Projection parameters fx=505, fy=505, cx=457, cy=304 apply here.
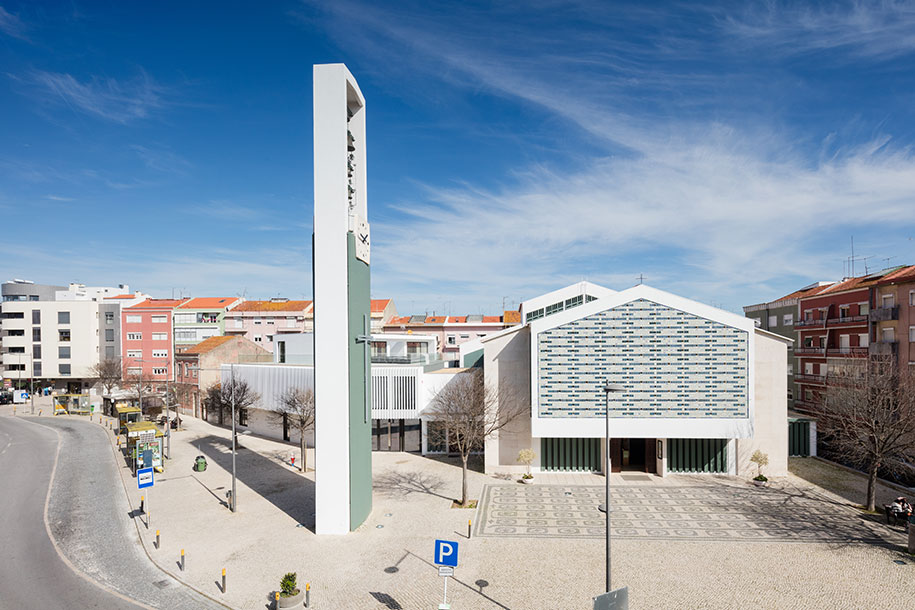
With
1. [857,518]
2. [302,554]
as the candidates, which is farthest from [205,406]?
[857,518]

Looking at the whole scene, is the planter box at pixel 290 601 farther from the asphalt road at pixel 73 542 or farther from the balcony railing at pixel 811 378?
the balcony railing at pixel 811 378

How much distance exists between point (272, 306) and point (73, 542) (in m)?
53.9

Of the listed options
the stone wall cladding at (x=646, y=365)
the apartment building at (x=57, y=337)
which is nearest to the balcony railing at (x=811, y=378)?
the stone wall cladding at (x=646, y=365)

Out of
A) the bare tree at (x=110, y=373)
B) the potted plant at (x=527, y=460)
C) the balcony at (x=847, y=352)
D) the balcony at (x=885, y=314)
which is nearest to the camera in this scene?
the potted plant at (x=527, y=460)

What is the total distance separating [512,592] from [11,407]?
73143 mm

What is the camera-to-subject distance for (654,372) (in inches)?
1143

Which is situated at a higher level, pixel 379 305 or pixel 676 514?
pixel 379 305

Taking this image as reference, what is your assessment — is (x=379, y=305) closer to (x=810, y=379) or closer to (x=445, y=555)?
(x=810, y=379)

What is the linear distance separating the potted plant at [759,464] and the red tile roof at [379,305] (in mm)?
57168

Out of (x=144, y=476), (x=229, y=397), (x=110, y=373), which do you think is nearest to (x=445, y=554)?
(x=144, y=476)

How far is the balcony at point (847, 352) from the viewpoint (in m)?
38.2

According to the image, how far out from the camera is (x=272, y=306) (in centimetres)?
7288

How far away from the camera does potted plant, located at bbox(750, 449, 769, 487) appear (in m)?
28.4

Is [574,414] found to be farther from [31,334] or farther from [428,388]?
[31,334]
